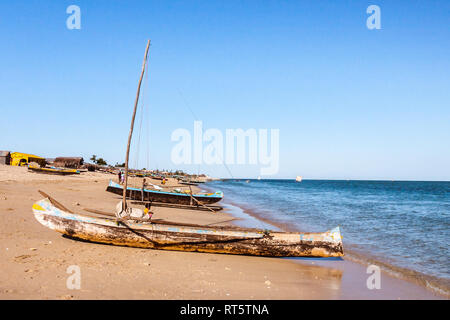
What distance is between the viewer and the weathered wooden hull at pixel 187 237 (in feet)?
29.5

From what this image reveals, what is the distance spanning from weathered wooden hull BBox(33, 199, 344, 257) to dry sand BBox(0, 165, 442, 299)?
27 centimetres

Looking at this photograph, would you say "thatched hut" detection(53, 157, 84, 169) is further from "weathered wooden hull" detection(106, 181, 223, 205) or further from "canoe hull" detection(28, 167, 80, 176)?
"weathered wooden hull" detection(106, 181, 223, 205)

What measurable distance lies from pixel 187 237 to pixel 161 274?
7.38ft

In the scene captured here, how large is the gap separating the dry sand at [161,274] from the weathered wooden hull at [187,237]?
0.27m

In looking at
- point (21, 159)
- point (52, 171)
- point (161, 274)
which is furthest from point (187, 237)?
point (21, 159)

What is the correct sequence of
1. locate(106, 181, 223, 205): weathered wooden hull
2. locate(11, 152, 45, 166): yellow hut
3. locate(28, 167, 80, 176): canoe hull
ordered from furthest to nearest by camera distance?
1. locate(11, 152, 45, 166): yellow hut
2. locate(28, 167, 80, 176): canoe hull
3. locate(106, 181, 223, 205): weathered wooden hull

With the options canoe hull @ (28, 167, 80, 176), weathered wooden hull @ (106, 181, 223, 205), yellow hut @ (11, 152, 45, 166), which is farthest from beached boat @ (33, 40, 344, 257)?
yellow hut @ (11, 152, 45, 166)

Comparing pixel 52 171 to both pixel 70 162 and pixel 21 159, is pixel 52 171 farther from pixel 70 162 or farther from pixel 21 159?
pixel 70 162

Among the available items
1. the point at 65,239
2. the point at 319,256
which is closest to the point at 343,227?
the point at 319,256

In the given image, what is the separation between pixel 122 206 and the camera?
10336 mm

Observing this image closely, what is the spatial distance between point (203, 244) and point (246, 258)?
61.7 inches

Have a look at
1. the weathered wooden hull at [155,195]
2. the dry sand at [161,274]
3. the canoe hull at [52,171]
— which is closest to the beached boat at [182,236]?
the dry sand at [161,274]

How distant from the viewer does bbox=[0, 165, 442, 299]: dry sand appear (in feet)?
18.7

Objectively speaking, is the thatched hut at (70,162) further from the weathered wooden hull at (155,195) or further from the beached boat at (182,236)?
the beached boat at (182,236)
